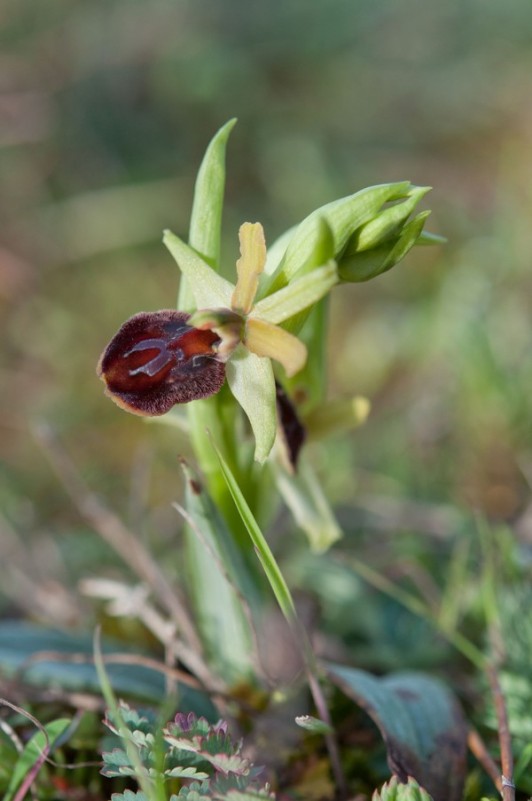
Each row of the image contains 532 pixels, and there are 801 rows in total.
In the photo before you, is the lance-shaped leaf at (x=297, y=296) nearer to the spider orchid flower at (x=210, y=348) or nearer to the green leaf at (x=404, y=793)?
the spider orchid flower at (x=210, y=348)

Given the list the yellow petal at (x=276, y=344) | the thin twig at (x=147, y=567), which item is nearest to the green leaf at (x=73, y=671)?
the thin twig at (x=147, y=567)

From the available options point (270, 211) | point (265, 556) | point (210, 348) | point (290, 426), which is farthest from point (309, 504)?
point (270, 211)

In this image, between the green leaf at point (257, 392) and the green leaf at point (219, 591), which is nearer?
the green leaf at point (257, 392)

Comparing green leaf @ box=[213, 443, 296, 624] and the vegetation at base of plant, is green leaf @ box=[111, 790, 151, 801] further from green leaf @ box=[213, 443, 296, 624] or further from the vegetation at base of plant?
green leaf @ box=[213, 443, 296, 624]

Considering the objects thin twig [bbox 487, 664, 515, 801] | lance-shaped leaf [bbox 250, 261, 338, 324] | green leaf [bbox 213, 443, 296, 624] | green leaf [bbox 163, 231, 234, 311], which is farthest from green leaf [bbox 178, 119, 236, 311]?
thin twig [bbox 487, 664, 515, 801]

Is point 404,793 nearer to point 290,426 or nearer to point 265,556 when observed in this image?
point 265,556

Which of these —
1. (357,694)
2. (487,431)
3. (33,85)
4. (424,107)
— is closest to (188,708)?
(357,694)
